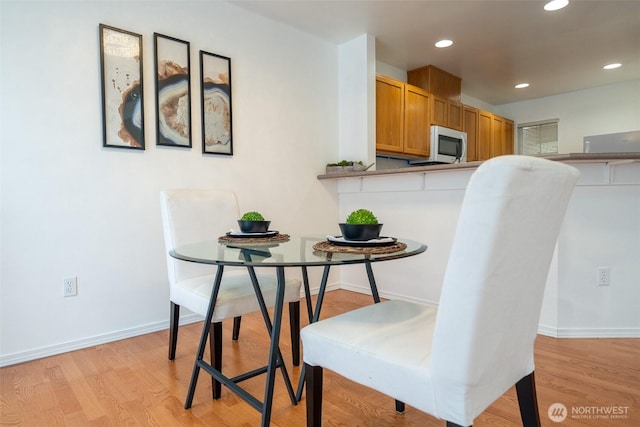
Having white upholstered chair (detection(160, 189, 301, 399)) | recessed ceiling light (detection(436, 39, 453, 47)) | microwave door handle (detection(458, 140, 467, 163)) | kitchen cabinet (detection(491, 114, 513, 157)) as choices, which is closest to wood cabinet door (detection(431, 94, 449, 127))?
microwave door handle (detection(458, 140, 467, 163))

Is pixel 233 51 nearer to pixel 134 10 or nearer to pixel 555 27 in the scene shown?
pixel 134 10

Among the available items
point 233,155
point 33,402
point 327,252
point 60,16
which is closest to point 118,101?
point 60,16

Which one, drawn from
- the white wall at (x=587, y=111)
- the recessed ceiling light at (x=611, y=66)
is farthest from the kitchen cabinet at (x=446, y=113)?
the white wall at (x=587, y=111)

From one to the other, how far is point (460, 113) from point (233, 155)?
10.3 feet

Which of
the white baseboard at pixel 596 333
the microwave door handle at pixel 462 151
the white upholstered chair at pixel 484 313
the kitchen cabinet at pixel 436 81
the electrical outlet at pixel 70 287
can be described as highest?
the kitchen cabinet at pixel 436 81

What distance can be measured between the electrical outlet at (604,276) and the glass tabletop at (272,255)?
5.12ft

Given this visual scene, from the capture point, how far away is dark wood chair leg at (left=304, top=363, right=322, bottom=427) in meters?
1.10

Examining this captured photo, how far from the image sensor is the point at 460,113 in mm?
4688

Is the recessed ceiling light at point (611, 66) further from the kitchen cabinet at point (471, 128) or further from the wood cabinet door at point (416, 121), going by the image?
the wood cabinet door at point (416, 121)

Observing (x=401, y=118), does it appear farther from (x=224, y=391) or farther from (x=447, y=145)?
(x=224, y=391)

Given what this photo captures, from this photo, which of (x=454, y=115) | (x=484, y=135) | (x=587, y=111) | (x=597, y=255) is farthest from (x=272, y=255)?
(x=587, y=111)

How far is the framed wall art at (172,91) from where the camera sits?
97.3 inches

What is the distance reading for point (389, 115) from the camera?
12.4ft

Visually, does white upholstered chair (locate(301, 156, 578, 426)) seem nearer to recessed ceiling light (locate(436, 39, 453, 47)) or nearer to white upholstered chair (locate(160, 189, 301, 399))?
white upholstered chair (locate(160, 189, 301, 399))
